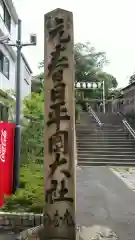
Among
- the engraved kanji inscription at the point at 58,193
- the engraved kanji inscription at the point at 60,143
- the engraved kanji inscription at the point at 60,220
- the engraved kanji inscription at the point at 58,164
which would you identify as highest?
the engraved kanji inscription at the point at 60,143

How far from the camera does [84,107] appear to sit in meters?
32.2

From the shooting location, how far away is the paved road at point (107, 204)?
637 centimetres

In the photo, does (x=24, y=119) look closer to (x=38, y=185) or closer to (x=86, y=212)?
(x=38, y=185)

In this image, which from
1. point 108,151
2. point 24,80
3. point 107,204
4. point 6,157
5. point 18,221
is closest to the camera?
point 18,221

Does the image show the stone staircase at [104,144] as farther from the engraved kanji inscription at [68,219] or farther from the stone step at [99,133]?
the engraved kanji inscription at [68,219]

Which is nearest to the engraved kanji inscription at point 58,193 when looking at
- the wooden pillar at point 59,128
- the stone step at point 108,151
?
the wooden pillar at point 59,128

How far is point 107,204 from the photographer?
8.19 metres

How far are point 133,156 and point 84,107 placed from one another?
1478 centimetres

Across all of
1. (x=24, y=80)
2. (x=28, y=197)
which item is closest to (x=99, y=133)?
(x=24, y=80)

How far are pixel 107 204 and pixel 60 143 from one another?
12.2 ft

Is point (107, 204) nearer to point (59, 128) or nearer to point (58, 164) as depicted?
point (58, 164)

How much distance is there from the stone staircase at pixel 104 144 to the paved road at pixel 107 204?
4.20m

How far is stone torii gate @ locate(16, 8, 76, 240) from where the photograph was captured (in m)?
5.10

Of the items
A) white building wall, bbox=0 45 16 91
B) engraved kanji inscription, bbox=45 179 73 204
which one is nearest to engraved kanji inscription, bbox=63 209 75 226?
engraved kanji inscription, bbox=45 179 73 204
